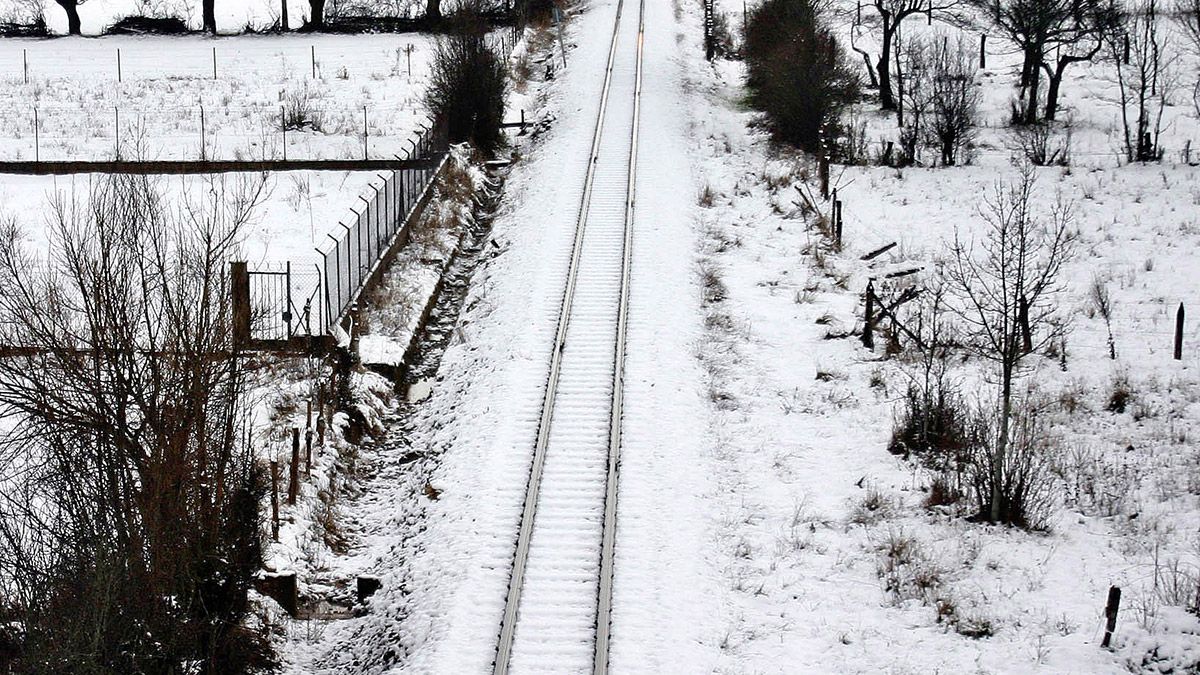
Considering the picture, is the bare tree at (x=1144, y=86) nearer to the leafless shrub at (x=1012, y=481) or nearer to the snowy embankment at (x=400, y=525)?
the snowy embankment at (x=400, y=525)

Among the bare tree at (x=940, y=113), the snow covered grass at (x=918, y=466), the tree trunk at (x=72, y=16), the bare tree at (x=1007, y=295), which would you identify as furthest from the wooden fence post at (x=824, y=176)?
the tree trunk at (x=72, y=16)

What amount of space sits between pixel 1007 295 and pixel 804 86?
45.2 ft

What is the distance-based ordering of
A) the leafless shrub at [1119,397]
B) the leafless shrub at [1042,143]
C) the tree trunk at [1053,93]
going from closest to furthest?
the leafless shrub at [1119,397] < the leafless shrub at [1042,143] < the tree trunk at [1053,93]

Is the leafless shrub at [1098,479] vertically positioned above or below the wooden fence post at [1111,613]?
above

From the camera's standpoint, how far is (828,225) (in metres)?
28.1

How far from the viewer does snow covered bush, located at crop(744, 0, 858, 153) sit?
112 feet

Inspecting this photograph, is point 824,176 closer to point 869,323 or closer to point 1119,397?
point 869,323

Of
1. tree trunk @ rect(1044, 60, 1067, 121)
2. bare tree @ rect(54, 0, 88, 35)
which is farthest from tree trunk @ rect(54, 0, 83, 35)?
tree trunk @ rect(1044, 60, 1067, 121)

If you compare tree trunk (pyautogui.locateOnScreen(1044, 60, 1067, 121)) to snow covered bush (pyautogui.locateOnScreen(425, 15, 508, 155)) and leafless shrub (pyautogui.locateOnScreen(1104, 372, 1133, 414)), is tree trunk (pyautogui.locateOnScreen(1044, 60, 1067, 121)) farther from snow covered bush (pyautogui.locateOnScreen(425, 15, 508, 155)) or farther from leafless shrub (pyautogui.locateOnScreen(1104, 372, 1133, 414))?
leafless shrub (pyautogui.locateOnScreen(1104, 372, 1133, 414))

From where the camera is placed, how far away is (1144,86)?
32938 mm

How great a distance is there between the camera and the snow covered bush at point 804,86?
112 ft

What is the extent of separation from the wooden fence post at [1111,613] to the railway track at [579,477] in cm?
516

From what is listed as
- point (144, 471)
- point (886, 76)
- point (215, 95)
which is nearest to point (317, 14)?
point (215, 95)

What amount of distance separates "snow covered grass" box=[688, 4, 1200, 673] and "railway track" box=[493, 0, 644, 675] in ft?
5.18
